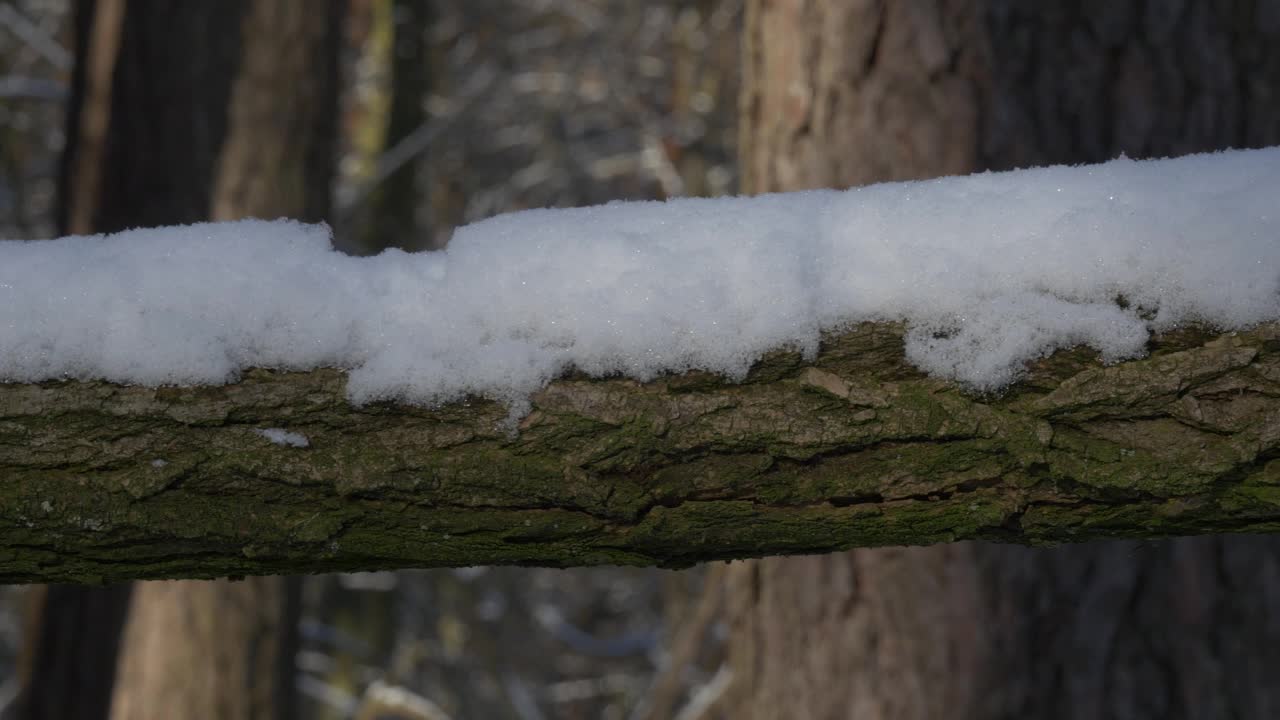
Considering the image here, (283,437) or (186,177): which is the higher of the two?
(186,177)

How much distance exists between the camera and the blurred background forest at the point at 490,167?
28.0ft

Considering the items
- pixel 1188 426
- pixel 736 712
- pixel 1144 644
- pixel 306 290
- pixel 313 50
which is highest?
pixel 313 50

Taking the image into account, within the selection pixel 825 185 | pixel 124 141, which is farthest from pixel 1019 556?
pixel 124 141

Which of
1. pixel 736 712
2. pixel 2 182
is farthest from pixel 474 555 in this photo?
pixel 2 182

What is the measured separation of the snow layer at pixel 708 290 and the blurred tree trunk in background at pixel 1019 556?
1.15 m

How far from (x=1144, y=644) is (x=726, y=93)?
8.80 m

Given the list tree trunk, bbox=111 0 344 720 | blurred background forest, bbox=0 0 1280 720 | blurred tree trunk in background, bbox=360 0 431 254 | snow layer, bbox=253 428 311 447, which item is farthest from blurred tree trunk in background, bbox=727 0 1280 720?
blurred tree trunk in background, bbox=360 0 431 254

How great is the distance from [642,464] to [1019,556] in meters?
1.33

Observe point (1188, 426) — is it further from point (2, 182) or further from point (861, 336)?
point (2, 182)

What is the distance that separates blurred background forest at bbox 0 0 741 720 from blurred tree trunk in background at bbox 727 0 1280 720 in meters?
4.38

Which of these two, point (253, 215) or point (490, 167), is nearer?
point (253, 215)

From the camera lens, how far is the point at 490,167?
38.8 ft

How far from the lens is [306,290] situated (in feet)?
3.81

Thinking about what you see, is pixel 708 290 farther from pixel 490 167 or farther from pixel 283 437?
pixel 490 167
